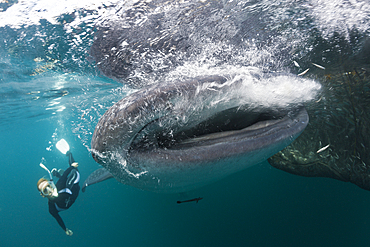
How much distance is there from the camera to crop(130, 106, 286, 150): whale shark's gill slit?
1116 mm

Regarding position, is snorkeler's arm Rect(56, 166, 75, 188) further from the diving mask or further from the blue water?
the blue water

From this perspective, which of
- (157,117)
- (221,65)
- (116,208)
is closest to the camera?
(157,117)

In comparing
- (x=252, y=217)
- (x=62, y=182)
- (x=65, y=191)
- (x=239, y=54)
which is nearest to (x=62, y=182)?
(x=62, y=182)

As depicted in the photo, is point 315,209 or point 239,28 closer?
point 239,28

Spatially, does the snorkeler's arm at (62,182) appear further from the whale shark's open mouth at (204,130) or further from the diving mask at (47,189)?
the whale shark's open mouth at (204,130)

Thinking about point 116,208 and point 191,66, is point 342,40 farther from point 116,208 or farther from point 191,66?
point 116,208

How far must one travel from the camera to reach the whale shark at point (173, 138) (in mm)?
1019

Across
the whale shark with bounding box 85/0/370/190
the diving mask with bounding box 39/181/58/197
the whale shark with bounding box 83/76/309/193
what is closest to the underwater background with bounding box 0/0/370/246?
the whale shark with bounding box 85/0/370/190

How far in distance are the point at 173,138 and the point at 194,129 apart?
223mm

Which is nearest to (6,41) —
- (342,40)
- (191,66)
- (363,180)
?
(191,66)

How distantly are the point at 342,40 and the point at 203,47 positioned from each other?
283cm

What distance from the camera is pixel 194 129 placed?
1438 mm

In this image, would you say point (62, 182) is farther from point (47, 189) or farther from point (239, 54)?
point (239, 54)

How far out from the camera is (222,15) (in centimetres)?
326
